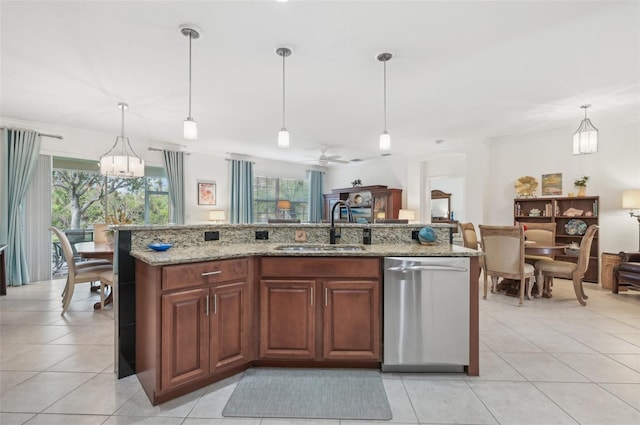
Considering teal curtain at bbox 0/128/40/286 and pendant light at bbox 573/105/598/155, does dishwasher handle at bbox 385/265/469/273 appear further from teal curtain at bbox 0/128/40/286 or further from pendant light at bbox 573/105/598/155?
teal curtain at bbox 0/128/40/286

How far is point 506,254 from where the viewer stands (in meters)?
3.89

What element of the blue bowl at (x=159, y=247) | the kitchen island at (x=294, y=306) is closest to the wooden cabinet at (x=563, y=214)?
the kitchen island at (x=294, y=306)

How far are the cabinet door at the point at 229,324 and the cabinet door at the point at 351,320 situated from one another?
562mm

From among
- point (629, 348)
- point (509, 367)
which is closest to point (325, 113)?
point (509, 367)

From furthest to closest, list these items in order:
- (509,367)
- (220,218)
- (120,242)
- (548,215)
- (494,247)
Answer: (220,218)
(548,215)
(494,247)
(509,367)
(120,242)

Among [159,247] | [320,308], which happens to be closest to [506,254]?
[320,308]

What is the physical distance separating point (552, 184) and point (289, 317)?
18.4ft

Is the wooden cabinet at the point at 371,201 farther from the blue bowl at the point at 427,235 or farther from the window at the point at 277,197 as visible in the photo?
the blue bowl at the point at 427,235

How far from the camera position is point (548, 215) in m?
5.31

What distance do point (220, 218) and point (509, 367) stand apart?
588 cm

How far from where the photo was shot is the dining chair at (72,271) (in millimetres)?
3474

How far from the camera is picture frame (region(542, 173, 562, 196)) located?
5.37m

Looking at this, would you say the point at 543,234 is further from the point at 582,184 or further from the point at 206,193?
the point at 206,193

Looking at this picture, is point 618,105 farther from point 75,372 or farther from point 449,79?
point 75,372
